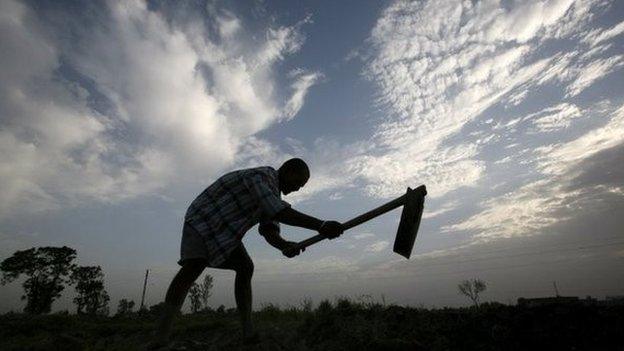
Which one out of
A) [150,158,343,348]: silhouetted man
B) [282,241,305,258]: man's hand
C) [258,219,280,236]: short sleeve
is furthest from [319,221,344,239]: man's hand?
[258,219,280,236]: short sleeve

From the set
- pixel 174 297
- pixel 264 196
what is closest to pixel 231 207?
pixel 264 196

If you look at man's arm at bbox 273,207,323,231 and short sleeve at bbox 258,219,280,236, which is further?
short sleeve at bbox 258,219,280,236

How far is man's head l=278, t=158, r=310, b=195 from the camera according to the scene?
3.94 metres

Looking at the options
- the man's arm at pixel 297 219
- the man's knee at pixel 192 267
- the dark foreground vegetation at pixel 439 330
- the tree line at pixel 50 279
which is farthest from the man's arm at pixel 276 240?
the tree line at pixel 50 279

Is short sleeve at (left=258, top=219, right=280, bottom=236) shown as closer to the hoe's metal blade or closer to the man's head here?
the man's head

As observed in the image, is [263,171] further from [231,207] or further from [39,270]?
[39,270]

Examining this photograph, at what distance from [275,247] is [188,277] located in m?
0.93

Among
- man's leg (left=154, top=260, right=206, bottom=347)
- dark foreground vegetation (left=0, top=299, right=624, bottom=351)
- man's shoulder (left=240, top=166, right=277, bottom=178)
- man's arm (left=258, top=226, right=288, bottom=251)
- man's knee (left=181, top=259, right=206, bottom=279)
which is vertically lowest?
dark foreground vegetation (left=0, top=299, right=624, bottom=351)

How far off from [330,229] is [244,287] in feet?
3.92

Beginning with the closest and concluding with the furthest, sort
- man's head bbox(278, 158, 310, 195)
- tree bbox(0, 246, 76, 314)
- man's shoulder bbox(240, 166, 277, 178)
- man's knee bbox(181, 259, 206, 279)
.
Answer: man's knee bbox(181, 259, 206, 279), man's shoulder bbox(240, 166, 277, 178), man's head bbox(278, 158, 310, 195), tree bbox(0, 246, 76, 314)

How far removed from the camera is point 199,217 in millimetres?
3562

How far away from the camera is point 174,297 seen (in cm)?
338

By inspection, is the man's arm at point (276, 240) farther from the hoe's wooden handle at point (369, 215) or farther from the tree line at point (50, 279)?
the tree line at point (50, 279)

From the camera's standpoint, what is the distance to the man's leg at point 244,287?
3.96m
